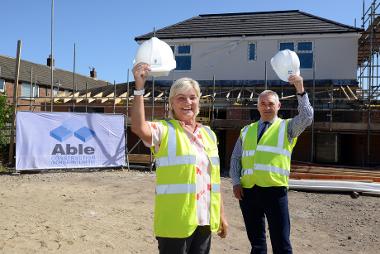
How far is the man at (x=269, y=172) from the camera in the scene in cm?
370

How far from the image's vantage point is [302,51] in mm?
16812

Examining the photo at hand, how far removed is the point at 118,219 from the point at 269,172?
145 inches

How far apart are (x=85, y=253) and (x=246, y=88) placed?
11.9m

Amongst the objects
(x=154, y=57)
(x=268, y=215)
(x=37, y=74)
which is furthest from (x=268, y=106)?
(x=37, y=74)

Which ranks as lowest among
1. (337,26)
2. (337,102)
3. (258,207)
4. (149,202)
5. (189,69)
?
(149,202)

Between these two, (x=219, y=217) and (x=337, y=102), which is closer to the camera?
(x=219, y=217)

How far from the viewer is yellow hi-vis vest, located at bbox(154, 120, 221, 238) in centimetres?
255

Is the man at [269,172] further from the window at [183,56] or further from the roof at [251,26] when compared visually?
the window at [183,56]

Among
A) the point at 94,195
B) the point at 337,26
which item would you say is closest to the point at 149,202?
the point at 94,195

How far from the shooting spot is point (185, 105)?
2729 millimetres

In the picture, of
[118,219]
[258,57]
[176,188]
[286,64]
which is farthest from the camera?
[258,57]

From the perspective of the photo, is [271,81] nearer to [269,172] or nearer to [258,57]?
[258,57]

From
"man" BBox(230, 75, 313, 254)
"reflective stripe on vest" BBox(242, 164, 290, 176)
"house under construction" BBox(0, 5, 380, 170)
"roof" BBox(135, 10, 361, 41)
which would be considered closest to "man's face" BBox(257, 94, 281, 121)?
"man" BBox(230, 75, 313, 254)

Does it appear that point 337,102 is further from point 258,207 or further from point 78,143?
point 258,207
